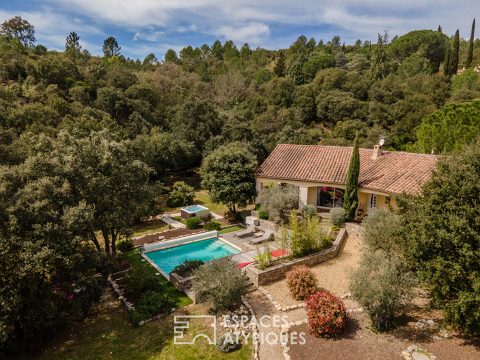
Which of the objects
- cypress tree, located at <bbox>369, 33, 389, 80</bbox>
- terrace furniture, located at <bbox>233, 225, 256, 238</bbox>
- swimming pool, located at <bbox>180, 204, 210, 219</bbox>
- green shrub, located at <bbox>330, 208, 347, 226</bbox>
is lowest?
terrace furniture, located at <bbox>233, 225, 256, 238</bbox>

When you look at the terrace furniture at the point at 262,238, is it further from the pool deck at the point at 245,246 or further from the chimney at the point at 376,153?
the chimney at the point at 376,153

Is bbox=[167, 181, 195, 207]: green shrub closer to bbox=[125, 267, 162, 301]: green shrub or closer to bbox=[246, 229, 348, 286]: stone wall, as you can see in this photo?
bbox=[125, 267, 162, 301]: green shrub

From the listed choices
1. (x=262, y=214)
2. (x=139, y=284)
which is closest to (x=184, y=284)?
(x=139, y=284)

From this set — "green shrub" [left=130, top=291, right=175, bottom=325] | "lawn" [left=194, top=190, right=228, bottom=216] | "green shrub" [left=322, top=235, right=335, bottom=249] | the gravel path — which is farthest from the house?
"green shrub" [left=130, top=291, right=175, bottom=325]

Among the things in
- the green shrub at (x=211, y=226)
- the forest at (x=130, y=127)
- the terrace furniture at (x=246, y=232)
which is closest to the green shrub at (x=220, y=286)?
the forest at (x=130, y=127)

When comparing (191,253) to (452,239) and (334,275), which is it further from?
(452,239)

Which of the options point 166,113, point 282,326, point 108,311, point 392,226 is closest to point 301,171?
point 392,226
